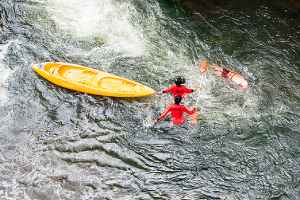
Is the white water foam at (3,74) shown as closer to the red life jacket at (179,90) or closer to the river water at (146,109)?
the river water at (146,109)

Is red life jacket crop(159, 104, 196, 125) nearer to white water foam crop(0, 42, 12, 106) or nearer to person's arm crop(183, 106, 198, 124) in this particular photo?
person's arm crop(183, 106, 198, 124)

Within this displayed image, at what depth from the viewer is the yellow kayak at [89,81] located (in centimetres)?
941

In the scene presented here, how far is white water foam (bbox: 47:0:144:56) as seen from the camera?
1122 centimetres

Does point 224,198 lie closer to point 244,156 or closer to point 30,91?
point 244,156

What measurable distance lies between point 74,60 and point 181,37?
10.6 ft

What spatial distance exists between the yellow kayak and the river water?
0.23 m

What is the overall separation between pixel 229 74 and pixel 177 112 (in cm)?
205

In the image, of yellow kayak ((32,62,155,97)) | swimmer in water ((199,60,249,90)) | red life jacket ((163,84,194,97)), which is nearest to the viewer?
red life jacket ((163,84,194,97))

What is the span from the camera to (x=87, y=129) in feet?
29.1

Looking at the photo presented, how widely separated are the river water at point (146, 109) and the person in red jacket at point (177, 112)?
0.16 meters

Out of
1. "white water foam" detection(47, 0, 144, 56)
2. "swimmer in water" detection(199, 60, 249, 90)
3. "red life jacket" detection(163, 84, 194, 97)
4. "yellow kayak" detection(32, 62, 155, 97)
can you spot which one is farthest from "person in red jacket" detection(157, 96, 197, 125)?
"white water foam" detection(47, 0, 144, 56)

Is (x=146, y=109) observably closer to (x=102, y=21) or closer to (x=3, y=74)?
(x=3, y=74)

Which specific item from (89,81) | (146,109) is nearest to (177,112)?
(146,109)

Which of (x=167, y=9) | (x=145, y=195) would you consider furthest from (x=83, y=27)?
(x=145, y=195)
